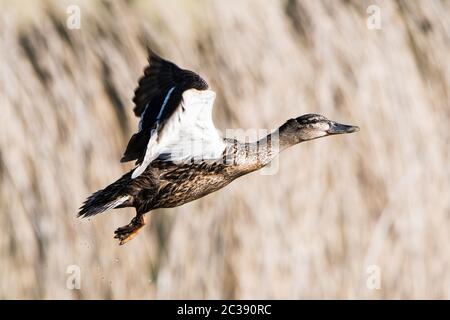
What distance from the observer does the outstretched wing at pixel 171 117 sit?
5.37 metres

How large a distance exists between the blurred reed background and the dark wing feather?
58.9 inches

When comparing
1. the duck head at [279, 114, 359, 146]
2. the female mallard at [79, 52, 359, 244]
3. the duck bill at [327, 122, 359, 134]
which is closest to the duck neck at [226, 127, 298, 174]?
the female mallard at [79, 52, 359, 244]

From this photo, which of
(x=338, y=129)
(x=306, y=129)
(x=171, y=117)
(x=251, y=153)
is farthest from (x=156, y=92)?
(x=338, y=129)

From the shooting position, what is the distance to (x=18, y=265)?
23.0ft

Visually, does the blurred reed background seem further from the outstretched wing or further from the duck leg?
the outstretched wing

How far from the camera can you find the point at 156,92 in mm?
5555

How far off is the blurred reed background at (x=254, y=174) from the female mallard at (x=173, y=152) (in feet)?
4.40

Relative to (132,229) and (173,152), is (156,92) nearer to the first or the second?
(173,152)

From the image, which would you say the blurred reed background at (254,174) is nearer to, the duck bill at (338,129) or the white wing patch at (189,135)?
the duck bill at (338,129)

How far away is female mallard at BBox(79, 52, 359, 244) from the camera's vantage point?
5.40 metres

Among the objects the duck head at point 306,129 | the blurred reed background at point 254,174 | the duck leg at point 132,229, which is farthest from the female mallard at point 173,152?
the blurred reed background at point 254,174
